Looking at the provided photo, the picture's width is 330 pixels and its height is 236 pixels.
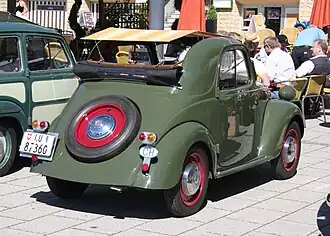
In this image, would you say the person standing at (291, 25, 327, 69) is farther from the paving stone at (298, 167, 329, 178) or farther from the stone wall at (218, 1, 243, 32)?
the stone wall at (218, 1, 243, 32)

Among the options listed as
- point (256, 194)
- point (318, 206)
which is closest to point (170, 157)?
point (256, 194)

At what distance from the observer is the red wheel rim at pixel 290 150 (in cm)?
823

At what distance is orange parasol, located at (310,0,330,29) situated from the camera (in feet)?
49.9

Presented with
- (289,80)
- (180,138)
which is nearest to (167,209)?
(180,138)

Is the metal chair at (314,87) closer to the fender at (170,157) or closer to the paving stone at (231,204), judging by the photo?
the paving stone at (231,204)

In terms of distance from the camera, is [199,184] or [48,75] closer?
[199,184]

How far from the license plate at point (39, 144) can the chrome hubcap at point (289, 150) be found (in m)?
2.88

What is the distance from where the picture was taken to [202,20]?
13758 millimetres

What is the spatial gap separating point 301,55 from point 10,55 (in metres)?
7.50

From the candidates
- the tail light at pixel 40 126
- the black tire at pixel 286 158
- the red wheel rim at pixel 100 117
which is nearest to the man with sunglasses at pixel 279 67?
the black tire at pixel 286 158

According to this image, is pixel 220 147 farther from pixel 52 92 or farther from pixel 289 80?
pixel 289 80

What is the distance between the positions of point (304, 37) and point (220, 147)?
27.7 feet

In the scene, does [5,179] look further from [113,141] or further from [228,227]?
[228,227]

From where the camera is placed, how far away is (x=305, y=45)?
14664mm
